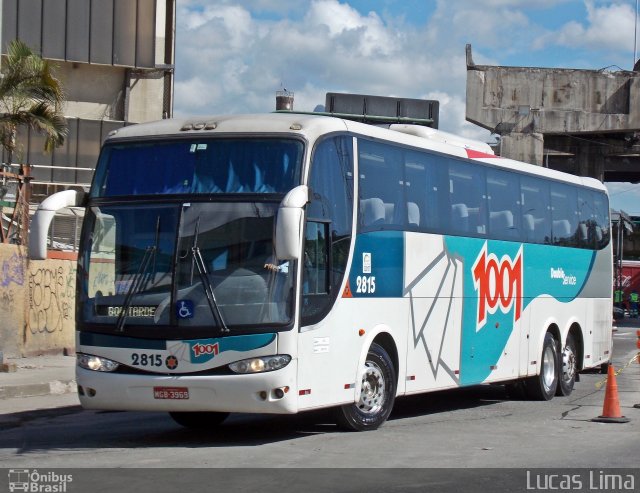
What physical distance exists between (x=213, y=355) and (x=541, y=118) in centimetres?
3990

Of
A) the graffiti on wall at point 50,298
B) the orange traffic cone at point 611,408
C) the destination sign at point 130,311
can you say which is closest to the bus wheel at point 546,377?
the orange traffic cone at point 611,408

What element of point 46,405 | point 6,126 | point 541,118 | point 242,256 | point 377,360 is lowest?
point 46,405

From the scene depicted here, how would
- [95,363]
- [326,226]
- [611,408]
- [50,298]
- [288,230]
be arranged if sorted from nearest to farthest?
[288,230], [95,363], [326,226], [611,408], [50,298]

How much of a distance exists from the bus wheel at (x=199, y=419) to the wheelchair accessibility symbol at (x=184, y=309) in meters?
2.50

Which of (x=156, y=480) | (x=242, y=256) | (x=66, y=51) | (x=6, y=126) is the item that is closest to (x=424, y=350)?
(x=242, y=256)

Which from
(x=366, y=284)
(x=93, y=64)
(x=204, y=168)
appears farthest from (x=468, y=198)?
(x=93, y=64)

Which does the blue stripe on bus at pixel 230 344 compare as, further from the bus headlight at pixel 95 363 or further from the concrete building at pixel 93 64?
the concrete building at pixel 93 64

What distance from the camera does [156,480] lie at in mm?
9500

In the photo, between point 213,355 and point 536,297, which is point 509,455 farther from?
point 536,297

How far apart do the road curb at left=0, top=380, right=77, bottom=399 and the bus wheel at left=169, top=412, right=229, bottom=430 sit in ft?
14.7

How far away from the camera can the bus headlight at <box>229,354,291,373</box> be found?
1126 cm

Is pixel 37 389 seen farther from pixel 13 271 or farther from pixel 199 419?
pixel 13 271

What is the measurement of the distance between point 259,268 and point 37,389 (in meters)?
7.92

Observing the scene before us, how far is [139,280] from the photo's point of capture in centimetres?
1159
